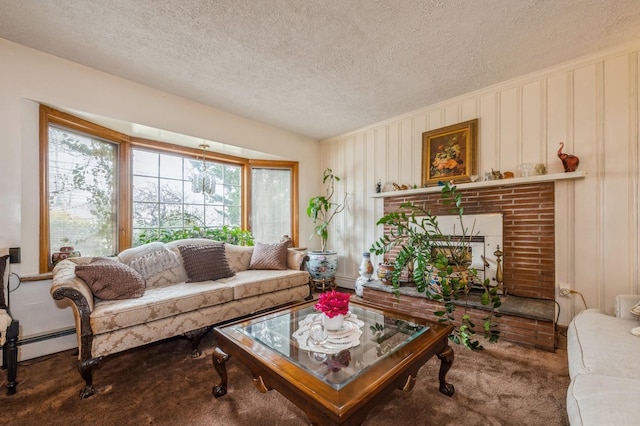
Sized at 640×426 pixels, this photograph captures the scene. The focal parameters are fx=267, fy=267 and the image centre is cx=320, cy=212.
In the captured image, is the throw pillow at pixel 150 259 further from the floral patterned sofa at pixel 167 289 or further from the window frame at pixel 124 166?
the window frame at pixel 124 166

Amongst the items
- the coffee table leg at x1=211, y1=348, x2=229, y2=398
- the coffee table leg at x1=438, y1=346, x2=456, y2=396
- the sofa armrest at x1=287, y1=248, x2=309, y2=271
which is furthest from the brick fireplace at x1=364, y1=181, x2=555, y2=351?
the coffee table leg at x1=211, y1=348, x2=229, y2=398

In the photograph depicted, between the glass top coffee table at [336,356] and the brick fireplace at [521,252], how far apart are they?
0.88 metres

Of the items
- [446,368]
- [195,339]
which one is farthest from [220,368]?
[446,368]

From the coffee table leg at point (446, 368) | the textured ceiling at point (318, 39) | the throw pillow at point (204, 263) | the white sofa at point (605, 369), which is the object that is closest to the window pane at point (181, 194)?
the throw pillow at point (204, 263)

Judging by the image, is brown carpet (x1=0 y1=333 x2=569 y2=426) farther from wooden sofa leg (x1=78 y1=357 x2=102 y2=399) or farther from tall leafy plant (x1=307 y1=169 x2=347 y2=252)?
tall leafy plant (x1=307 y1=169 x2=347 y2=252)

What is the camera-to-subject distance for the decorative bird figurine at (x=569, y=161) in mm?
2441

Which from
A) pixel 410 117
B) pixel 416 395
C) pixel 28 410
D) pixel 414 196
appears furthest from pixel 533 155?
pixel 28 410

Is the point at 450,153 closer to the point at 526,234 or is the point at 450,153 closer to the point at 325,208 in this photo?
the point at 526,234

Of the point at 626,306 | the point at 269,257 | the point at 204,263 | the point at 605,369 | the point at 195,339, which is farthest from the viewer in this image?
the point at 269,257

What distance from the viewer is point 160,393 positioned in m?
1.68

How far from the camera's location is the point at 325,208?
4.46m

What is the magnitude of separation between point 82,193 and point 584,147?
4837mm

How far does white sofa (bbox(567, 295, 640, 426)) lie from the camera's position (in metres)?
0.93

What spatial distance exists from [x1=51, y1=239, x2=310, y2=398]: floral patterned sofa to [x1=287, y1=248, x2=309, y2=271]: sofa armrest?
0.01 metres
